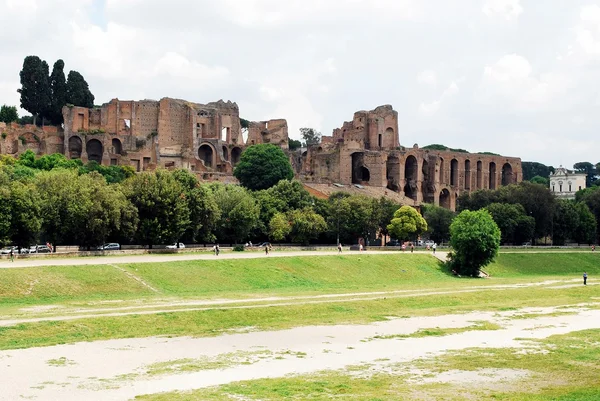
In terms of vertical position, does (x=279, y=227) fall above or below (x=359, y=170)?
below

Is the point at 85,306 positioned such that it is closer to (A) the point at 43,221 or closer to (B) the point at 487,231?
(A) the point at 43,221

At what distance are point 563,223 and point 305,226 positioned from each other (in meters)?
35.1

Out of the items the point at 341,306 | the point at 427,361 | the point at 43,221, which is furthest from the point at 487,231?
the point at 427,361

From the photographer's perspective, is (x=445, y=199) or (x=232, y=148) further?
(x=445, y=199)

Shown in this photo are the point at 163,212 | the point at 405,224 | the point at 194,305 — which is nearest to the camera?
the point at 194,305

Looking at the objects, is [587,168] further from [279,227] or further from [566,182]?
[279,227]

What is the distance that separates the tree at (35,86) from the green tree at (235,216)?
118ft

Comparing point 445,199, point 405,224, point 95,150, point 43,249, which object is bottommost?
point 43,249

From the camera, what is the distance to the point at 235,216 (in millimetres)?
62000

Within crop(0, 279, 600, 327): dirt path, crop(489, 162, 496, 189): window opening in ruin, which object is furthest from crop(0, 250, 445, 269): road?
crop(489, 162, 496, 189): window opening in ruin

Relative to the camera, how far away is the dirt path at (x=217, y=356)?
18891 millimetres

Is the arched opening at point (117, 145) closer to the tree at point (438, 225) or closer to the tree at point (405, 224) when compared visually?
the tree at point (438, 225)

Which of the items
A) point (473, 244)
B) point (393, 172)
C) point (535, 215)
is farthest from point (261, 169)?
point (473, 244)

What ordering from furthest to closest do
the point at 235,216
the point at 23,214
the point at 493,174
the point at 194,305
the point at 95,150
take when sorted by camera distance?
the point at 493,174 → the point at 95,150 → the point at 235,216 → the point at 23,214 → the point at 194,305
